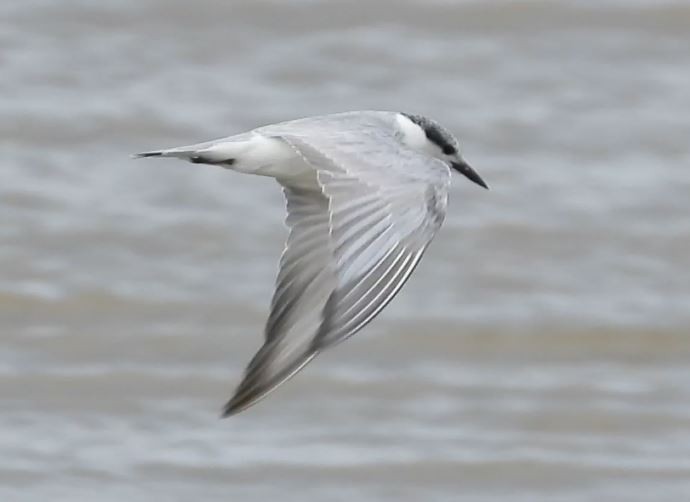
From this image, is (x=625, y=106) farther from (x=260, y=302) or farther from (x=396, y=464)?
(x=396, y=464)

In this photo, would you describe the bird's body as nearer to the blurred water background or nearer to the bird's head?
the bird's head

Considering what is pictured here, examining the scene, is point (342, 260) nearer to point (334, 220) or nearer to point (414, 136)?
point (334, 220)

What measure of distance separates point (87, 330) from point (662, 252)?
2486 mm

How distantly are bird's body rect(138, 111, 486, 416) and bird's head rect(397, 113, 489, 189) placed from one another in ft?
0.15

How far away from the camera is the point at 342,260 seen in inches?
165

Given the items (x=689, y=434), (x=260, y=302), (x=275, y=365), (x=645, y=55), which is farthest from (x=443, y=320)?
(x=275, y=365)

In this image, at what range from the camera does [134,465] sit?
20.2 ft

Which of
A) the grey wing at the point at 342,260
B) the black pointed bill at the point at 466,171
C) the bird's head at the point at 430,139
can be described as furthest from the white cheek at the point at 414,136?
the grey wing at the point at 342,260

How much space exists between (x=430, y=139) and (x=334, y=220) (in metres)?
1.16

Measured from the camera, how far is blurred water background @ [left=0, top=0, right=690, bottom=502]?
248 inches

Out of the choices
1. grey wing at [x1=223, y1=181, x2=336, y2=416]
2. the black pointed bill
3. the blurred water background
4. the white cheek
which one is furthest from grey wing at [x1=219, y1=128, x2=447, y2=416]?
the blurred water background

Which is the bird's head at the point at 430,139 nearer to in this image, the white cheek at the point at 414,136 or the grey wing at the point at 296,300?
the white cheek at the point at 414,136

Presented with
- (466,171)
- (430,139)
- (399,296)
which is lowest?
(399,296)

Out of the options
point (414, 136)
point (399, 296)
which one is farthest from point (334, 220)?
point (399, 296)
